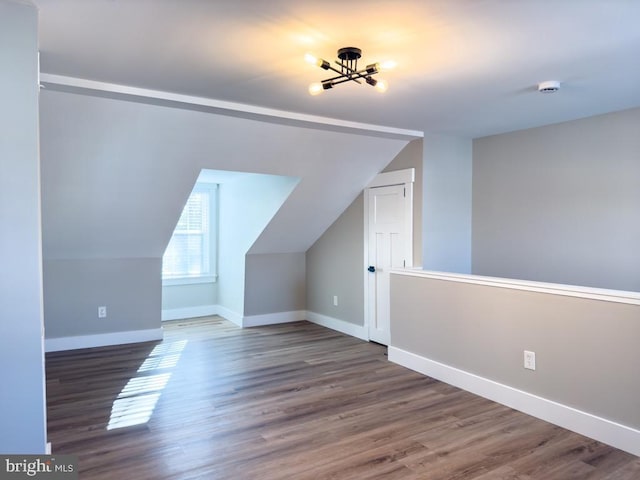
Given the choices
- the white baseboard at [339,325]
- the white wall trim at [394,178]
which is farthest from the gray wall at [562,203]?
the white baseboard at [339,325]

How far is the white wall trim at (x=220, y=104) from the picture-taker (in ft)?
9.77

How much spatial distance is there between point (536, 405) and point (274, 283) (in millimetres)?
3698

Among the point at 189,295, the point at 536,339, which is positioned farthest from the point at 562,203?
the point at 189,295

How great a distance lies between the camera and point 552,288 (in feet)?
10.2

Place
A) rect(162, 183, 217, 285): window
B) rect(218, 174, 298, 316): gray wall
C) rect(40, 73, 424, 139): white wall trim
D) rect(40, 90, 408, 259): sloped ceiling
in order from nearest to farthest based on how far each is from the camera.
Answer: rect(40, 73, 424, 139): white wall trim < rect(40, 90, 408, 259): sloped ceiling < rect(218, 174, 298, 316): gray wall < rect(162, 183, 217, 285): window

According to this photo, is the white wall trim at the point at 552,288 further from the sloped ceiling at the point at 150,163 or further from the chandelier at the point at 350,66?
the chandelier at the point at 350,66

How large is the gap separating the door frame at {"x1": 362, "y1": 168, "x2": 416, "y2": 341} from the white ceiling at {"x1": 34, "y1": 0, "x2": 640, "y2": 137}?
1.18m

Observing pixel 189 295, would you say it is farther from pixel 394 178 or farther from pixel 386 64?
pixel 386 64

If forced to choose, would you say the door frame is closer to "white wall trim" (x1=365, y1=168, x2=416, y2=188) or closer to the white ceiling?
"white wall trim" (x1=365, y1=168, x2=416, y2=188)

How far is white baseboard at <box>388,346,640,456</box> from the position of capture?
2.74 meters

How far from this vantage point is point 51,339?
15.5ft

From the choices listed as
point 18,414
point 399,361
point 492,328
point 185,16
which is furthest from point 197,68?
point 399,361

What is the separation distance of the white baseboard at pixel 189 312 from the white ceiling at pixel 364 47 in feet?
12.7

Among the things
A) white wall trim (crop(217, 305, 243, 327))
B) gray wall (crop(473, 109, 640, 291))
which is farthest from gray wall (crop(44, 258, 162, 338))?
gray wall (crop(473, 109, 640, 291))
